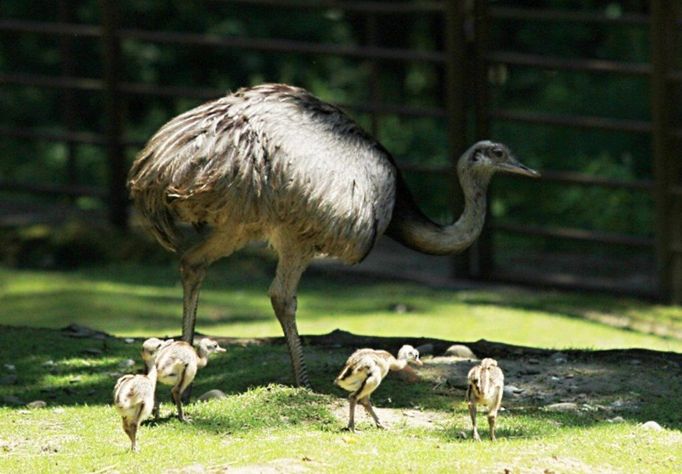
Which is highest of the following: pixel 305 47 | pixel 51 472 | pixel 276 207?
pixel 305 47

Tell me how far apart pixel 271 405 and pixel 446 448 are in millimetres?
1058

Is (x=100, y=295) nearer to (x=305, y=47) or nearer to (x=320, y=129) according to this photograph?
(x=305, y=47)

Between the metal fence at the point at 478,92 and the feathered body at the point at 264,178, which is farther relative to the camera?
the metal fence at the point at 478,92

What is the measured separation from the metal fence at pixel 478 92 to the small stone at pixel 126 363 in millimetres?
4139

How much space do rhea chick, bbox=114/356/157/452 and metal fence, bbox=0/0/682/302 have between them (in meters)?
5.89

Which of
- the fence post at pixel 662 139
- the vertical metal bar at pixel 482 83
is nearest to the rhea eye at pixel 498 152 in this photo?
the fence post at pixel 662 139

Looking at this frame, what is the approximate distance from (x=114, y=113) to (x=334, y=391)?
6316 mm

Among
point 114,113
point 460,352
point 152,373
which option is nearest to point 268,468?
point 152,373

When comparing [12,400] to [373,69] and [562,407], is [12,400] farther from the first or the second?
[373,69]

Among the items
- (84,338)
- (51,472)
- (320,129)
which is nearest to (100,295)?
(84,338)

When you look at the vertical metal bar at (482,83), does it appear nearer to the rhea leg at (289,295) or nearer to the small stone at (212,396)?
the rhea leg at (289,295)

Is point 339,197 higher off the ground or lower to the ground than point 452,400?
higher

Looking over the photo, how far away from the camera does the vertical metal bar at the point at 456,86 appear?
12062mm

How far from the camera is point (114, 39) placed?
43.5ft
